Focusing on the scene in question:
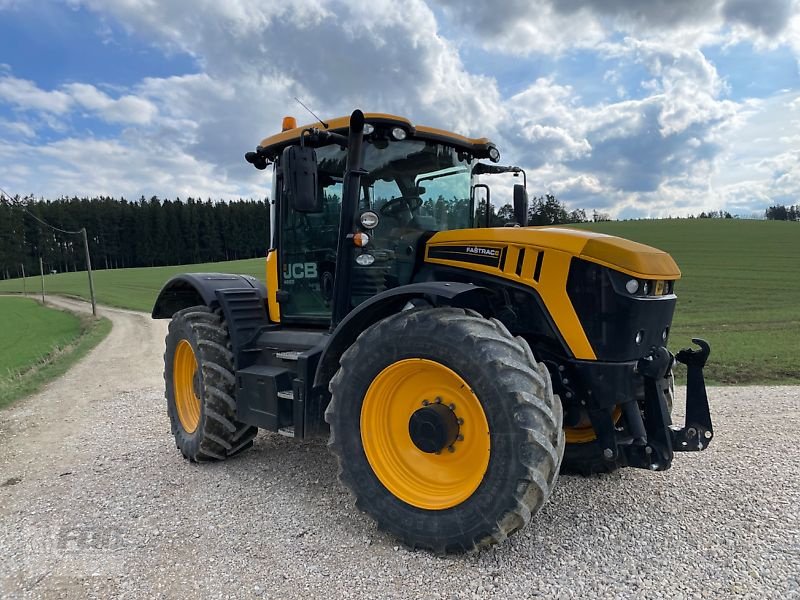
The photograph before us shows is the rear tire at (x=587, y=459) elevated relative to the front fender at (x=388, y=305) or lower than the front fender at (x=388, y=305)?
lower

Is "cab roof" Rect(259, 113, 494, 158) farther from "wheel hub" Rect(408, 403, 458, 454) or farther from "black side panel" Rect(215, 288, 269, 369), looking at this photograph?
"wheel hub" Rect(408, 403, 458, 454)

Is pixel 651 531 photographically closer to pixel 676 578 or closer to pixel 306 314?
pixel 676 578

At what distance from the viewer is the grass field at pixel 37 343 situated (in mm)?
12454

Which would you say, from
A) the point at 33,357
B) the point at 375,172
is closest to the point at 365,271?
the point at 375,172

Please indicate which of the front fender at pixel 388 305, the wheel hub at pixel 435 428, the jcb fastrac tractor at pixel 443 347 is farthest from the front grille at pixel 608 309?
the wheel hub at pixel 435 428

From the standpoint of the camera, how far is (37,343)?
22.4m

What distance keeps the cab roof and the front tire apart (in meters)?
1.58

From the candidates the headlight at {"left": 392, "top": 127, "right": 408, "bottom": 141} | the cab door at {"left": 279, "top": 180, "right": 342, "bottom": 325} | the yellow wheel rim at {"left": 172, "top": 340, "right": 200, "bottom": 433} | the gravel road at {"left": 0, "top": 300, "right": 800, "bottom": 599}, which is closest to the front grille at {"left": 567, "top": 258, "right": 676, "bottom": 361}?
the gravel road at {"left": 0, "top": 300, "right": 800, "bottom": 599}

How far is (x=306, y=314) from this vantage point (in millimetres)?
5258

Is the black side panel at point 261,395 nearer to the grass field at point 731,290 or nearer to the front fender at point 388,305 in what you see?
the front fender at point 388,305

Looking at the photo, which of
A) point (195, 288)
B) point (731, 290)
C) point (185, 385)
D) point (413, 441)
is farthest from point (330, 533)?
point (731, 290)

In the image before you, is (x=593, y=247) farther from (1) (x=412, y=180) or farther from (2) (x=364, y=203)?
(2) (x=364, y=203)

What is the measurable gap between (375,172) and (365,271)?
0.78 meters

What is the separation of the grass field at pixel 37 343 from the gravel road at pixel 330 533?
20.2ft
